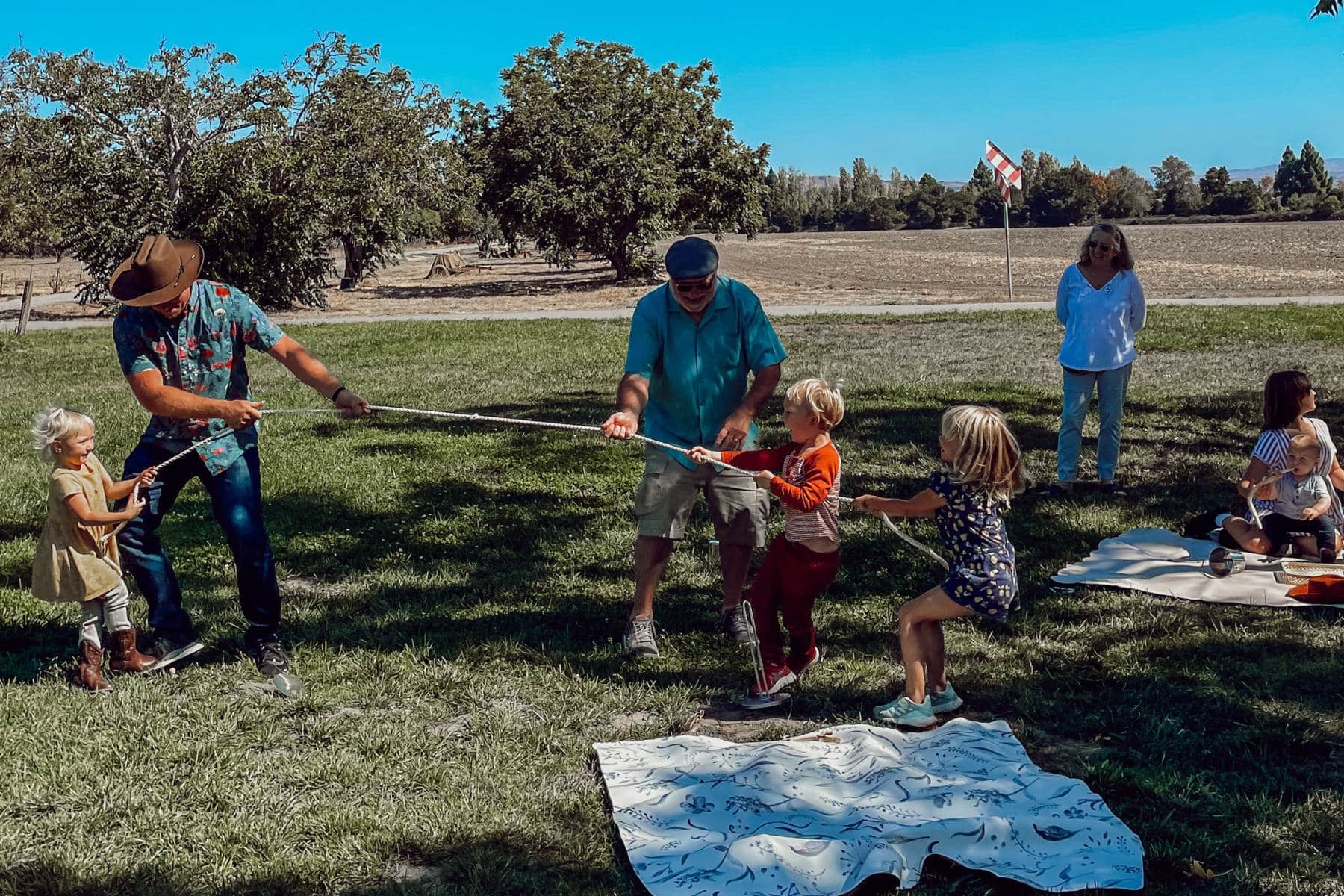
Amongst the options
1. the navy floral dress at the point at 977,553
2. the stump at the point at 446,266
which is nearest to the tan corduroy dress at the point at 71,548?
the navy floral dress at the point at 977,553

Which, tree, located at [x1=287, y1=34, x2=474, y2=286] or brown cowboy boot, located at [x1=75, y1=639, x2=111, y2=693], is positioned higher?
tree, located at [x1=287, y1=34, x2=474, y2=286]

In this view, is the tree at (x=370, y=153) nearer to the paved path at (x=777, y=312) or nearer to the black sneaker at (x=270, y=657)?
the paved path at (x=777, y=312)

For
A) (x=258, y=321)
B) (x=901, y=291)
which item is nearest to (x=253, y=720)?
(x=258, y=321)

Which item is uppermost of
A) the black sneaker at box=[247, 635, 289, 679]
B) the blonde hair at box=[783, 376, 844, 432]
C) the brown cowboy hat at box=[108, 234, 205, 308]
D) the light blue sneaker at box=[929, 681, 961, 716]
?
the brown cowboy hat at box=[108, 234, 205, 308]

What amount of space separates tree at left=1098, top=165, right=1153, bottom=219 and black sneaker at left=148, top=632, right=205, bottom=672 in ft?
277

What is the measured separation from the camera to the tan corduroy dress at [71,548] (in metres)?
4.76

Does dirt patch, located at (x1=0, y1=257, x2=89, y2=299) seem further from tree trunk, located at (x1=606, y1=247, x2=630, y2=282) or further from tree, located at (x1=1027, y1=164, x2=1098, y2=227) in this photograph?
tree, located at (x1=1027, y1=164, x2=1098, y2=227)

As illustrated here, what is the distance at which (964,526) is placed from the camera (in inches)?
177

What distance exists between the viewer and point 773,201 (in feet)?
322

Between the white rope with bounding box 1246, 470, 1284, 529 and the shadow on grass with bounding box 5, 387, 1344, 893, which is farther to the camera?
the white rope with bounding box 1246, 470, 1284, 529

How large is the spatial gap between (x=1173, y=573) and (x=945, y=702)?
2.29 metres

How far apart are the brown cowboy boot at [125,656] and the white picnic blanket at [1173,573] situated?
4.40 meters

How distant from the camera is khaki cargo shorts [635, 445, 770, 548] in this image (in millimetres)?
5312

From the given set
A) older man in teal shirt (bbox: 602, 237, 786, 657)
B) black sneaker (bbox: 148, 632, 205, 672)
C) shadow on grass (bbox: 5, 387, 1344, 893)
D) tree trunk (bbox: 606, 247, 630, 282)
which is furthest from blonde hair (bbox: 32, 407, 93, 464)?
tree trunk (bbox: 606, 247, 630, 282)
